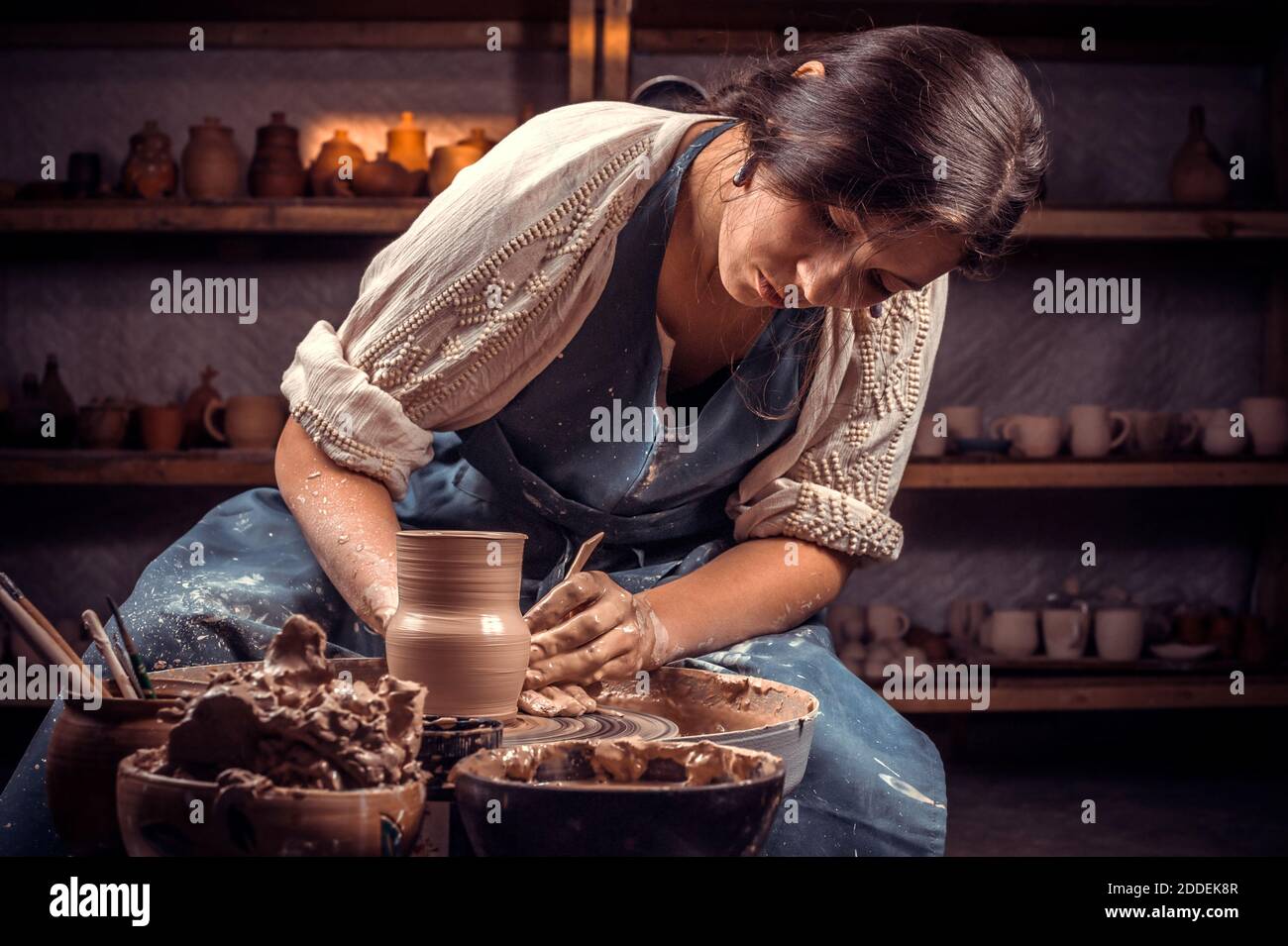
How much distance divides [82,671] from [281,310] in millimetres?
2710

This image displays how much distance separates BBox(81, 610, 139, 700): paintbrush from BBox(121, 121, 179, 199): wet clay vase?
98.9 inches

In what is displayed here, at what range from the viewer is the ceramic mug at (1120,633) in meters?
3.24

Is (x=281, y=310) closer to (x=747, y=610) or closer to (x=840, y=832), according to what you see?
(x=747, y=610)

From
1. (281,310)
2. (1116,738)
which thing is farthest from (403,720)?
(1116,738)

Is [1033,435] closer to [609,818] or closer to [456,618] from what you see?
[456,618]

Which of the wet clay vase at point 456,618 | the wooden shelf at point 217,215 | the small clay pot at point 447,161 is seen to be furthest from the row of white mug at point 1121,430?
the wet clay vase at point 456,618

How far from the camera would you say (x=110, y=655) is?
865 millimetres

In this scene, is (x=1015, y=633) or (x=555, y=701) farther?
(x=1015, y=633)

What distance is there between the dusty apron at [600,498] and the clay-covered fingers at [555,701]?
22 centimetres

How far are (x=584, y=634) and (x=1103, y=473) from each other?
2352 mm

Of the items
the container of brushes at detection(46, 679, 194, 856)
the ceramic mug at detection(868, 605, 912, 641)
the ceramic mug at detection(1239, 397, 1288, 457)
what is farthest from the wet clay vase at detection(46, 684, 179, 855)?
the ceramic mug at detection(1239, 397, 1288, 457)

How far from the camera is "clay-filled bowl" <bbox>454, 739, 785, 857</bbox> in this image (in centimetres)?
72

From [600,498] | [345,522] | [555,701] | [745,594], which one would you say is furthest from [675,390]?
[555,701]

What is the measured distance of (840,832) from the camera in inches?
46.5
